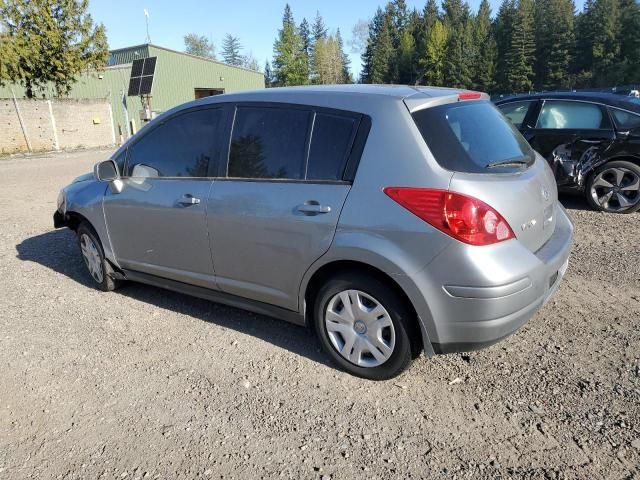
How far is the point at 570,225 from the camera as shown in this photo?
3.43m

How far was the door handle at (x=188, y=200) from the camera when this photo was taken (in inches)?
137

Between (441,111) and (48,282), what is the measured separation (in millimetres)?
4280

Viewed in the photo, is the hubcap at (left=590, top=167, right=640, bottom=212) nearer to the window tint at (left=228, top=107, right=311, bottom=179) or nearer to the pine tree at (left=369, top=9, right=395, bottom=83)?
the window tint at (left=228, top=107, right=311, bottom=179)

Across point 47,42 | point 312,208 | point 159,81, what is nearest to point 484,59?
point 159,81

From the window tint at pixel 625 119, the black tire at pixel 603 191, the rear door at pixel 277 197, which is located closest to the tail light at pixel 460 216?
the rear door at pixel 277 197

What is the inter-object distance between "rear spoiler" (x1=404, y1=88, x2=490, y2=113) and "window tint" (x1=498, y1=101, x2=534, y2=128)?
4378 mm

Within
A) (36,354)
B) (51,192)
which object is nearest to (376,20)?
(51,192)

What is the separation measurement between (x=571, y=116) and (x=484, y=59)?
74311mm

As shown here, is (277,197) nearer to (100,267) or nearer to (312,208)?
(312,208)

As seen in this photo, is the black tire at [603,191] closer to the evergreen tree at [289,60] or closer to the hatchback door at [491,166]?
the hatchback door at [491,166]

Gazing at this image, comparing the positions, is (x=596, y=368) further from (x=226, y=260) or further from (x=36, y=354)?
(x=36, y=354)

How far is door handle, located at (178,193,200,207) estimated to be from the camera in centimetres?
348

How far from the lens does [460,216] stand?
2475 millimetres

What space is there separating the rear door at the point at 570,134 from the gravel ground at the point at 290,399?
110 inches
